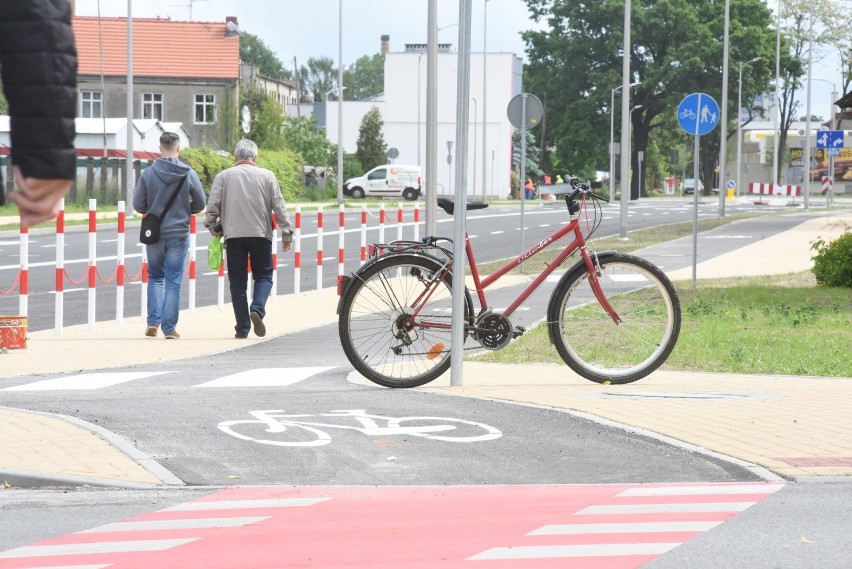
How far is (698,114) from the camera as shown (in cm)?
2066

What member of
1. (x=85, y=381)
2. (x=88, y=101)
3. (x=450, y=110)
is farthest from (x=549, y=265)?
(x=450, y=110)

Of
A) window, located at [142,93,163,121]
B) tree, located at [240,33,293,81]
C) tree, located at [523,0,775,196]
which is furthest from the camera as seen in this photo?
tree, located at [240,33,293,81]

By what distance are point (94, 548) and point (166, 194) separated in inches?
354

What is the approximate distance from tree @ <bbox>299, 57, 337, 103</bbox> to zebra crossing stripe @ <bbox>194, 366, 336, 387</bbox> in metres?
167

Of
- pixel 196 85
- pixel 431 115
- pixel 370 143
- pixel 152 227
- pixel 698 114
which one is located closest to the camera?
pixel 152 227

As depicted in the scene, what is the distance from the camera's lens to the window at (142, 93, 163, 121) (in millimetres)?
77250

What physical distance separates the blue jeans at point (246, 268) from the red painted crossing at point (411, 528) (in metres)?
7.65

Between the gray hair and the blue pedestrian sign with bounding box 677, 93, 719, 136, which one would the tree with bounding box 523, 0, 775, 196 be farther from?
the gray hair

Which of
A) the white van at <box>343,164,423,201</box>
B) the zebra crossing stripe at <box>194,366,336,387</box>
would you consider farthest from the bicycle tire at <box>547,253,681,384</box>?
the white van at <box>343,164,423,201</box>

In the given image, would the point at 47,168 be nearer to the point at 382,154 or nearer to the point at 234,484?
the point at 234,484

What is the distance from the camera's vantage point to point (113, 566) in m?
4.70

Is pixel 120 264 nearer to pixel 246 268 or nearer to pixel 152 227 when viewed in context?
pixel 152 227

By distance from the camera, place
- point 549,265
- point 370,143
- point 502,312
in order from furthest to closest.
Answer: point 370,143 < point 549,265 < point 502,312

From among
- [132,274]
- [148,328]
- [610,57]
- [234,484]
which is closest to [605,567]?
[234,484]
